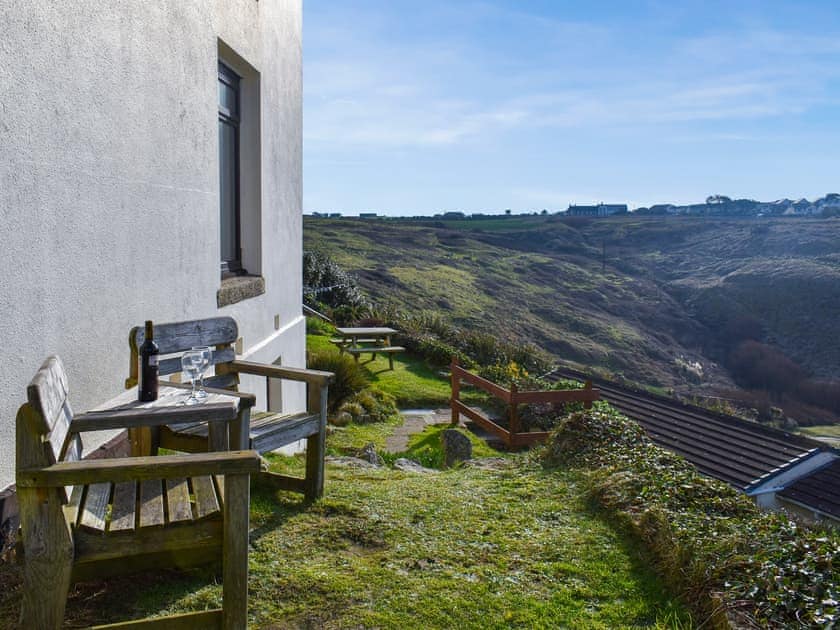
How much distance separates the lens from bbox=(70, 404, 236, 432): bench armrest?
2.85 m

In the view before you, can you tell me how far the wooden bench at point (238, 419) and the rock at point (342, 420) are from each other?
5736mm

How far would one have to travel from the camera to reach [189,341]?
4348 millimetres

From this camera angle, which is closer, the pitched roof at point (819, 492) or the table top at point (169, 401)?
the table top at point (169, 401)

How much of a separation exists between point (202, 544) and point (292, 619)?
74 centimetres

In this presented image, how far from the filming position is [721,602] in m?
→ 3.15

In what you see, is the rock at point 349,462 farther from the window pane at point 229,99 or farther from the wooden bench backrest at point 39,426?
the wooden bench backrest at point 39,426

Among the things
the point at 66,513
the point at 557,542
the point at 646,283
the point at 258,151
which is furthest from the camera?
the point at 646,283

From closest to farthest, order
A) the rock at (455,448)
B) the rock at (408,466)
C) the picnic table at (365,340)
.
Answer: the rock at (408,466) < the rock at (455,448) < the picnic table at (365,340)

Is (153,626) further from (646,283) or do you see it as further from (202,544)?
(646,283)

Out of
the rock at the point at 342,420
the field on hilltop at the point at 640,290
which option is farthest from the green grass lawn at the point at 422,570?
the field on hilltop at the point at 640,290

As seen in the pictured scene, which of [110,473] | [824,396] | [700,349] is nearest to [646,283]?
[700,349]

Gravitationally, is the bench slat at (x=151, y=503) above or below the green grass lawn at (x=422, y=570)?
above

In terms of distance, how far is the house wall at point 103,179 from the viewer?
2.94 meters

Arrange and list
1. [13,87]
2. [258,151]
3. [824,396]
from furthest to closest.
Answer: [824,396] < [258,151] < [13,87]
